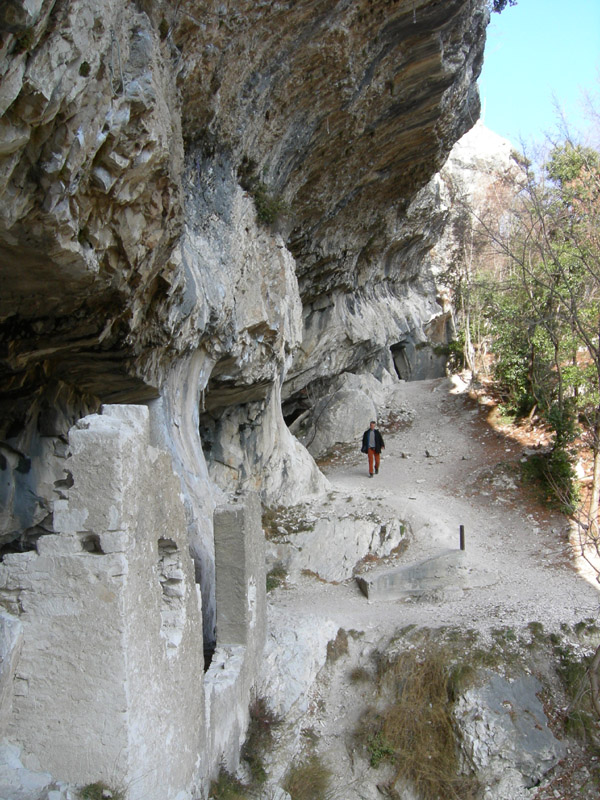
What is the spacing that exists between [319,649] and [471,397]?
44.4 feet

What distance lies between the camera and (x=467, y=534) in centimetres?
1288

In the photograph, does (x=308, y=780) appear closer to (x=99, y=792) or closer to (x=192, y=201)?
(x=99, y=792)

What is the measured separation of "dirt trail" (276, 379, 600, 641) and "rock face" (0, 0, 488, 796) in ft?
7.69

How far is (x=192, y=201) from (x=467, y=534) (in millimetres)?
8303

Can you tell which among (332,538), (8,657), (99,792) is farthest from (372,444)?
(8,657)

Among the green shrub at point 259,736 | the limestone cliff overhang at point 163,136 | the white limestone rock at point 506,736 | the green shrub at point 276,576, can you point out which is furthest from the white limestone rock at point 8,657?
the green shrub at point 276,576

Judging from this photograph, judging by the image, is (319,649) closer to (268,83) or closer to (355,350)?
(268,83)

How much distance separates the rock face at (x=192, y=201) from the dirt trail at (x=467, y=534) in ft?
7.69

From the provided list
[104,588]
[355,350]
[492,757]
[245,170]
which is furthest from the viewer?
[355,350]

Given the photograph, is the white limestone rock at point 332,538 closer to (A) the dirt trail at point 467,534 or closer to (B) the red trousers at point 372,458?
(A) the dirt trail at point 467,534

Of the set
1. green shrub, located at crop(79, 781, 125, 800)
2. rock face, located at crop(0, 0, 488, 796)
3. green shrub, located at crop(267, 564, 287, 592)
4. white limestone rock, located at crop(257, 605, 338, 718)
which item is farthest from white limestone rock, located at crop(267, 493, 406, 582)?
green shrub, located at crop(79, 781, 125, 800)

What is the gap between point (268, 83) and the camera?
9.20 metres

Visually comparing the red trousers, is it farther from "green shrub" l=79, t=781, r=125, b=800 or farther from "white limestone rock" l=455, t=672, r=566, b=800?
"green shrub" l=79, t=781, r=125, b=800

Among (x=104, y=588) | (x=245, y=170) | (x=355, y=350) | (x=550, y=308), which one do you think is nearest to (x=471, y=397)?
(x=355, y=350)
